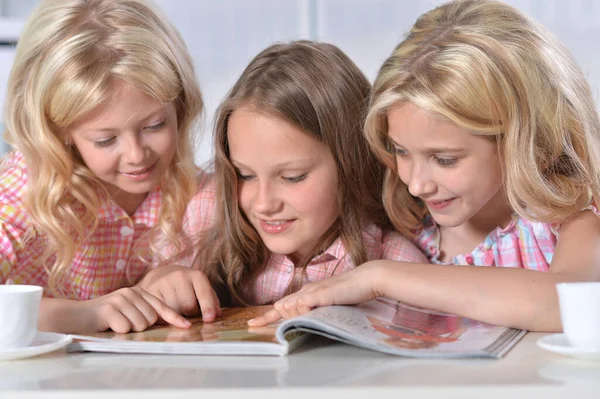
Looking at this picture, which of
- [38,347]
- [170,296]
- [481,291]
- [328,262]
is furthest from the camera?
[328,262]

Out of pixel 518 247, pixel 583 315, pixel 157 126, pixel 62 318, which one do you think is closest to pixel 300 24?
pixel 157 126

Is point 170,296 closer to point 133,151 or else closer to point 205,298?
point 205,298

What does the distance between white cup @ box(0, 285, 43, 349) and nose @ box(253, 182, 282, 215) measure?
502 mm

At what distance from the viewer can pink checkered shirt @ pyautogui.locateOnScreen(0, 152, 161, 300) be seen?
4.59ft

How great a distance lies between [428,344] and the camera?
0.81m

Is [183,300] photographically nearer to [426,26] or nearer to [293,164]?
[293,164]

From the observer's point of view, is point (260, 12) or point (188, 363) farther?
point (260, 12)

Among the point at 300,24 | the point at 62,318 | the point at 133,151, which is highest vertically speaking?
the point at 300,24

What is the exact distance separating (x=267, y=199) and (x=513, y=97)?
41 centimetres

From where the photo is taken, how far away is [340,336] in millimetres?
828

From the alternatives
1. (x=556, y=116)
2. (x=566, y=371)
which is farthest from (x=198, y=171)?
(x=566, y=371)

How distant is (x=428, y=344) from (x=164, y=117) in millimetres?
730

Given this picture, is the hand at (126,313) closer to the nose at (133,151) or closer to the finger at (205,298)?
the finger at (205,298)

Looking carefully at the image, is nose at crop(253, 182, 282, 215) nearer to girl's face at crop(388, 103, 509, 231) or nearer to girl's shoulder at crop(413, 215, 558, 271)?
girl's face at crop(388, 103, 509, 231)
